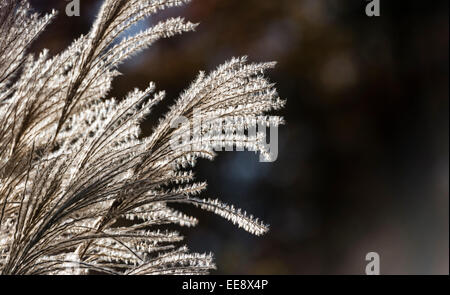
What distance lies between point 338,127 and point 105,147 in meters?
4.22

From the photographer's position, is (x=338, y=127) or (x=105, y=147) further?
(x=338, y=127)

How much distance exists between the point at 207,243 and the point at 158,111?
0.99 meters

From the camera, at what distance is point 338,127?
16.0 feet

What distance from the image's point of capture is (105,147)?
817mm

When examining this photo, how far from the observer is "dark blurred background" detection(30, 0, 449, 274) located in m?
4.29

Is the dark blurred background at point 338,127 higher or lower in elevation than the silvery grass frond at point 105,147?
higher

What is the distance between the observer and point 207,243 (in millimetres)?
3889

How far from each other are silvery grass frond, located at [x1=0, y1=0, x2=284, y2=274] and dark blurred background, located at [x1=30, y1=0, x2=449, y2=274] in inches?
120

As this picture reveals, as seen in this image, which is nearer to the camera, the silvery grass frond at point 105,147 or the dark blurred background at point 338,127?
the silvery grass frond at point 105,147

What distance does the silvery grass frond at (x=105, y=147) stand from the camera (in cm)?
76

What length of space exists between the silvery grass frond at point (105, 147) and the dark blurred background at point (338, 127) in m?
3.04

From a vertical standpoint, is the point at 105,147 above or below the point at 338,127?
below

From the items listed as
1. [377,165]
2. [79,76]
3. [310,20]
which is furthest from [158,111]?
[79,76]
